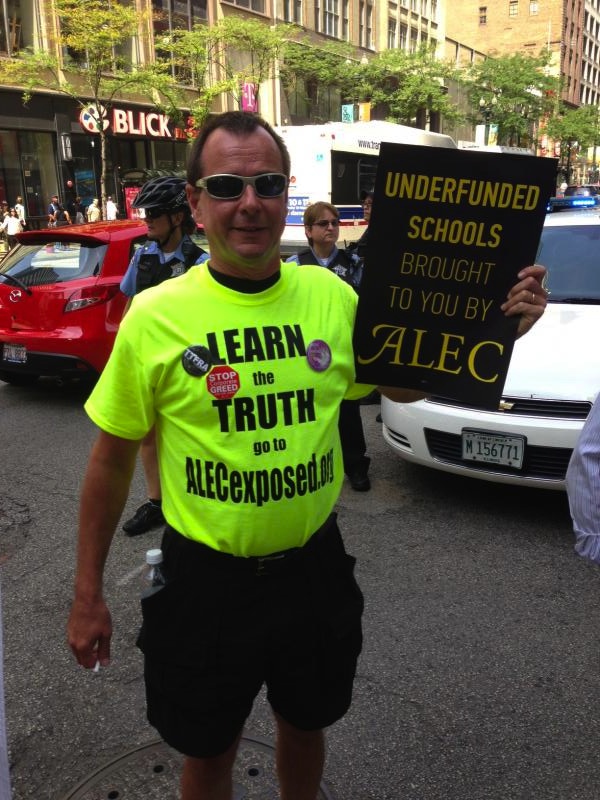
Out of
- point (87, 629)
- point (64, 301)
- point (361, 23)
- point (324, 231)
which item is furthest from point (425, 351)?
point (361, 23)

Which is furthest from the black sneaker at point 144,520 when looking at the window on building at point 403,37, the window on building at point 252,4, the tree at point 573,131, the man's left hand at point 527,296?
the window on building at point 403,37

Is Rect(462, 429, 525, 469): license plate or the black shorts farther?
Rect(462, 429, 525, 469): license plate

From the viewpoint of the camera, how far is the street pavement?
2.46 metres

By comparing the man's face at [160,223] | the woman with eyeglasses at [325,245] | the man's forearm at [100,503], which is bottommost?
the man's forearm at [100,503]

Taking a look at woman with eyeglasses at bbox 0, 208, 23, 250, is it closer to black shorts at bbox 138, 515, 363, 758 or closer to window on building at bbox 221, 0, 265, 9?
window on building at bbox 221, 0, 265, 9

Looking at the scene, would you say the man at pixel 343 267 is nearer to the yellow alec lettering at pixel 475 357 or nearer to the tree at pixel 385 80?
the yellow alec lettering at pixel 475 357

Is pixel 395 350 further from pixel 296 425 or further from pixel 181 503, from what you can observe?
pixel 181 503

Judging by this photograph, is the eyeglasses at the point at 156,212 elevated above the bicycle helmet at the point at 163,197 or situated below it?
below

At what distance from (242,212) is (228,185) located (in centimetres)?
7

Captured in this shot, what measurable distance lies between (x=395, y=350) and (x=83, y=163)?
29.9 metres

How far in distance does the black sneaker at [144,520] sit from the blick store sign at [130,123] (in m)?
24.7

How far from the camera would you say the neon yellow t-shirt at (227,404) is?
5.35 feet

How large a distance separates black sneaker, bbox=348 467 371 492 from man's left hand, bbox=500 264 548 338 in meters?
3.30

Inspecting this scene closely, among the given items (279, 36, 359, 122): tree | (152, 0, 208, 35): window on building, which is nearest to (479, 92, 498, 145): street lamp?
(279, 36, 359, 122): tree
